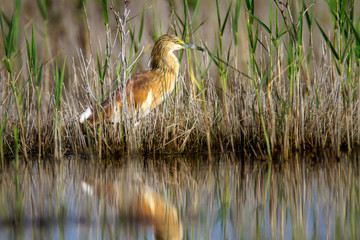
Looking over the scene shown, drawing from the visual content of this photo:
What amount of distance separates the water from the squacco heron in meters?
0.71

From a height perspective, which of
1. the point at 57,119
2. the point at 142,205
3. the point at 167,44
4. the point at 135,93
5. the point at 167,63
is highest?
the point at 167,44

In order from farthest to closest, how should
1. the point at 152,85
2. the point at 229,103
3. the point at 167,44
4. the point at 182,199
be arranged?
the point at 167,44 → the point at 152,85 → the point at 229,103 → the point at 182,199

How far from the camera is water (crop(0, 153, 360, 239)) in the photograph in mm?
3492

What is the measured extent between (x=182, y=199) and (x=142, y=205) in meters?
0.31

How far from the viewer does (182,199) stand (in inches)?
167

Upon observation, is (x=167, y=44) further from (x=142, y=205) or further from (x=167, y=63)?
(x=142, y=205)

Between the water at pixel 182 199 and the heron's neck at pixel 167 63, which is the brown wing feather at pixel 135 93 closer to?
the heron's neck at pixel 167 63

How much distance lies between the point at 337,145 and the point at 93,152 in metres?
2.35

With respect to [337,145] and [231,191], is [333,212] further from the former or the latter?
[337,145]

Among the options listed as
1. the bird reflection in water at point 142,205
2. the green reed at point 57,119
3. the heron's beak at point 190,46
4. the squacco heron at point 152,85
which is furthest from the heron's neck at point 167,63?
the bird reflection in water at point 142,205

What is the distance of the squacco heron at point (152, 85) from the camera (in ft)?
20.3

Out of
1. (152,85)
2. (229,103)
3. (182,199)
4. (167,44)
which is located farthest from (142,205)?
(167,44)

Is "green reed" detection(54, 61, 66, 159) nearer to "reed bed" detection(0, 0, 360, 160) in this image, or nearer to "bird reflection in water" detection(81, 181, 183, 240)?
"reed bed" detection(0, 0, 360, 160)

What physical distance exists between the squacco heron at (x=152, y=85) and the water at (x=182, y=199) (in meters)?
0.71
